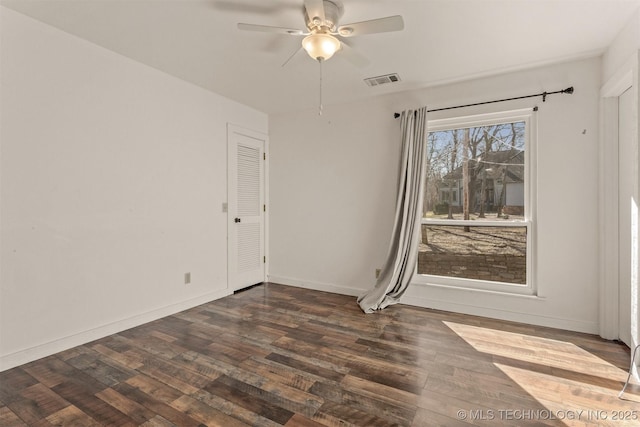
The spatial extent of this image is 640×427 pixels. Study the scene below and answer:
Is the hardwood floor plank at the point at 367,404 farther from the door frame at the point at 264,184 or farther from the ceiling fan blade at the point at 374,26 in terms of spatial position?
the door frame at the point at 264,184

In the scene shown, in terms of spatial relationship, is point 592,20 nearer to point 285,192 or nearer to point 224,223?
point 285,192

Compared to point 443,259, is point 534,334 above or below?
below

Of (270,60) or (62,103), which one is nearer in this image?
(62,103)

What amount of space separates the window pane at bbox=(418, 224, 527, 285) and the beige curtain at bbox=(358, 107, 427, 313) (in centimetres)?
24

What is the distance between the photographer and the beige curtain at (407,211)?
3.58 meters

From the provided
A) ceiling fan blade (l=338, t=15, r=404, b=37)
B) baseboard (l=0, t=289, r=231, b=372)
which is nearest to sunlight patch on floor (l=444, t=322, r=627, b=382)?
ceiling fan blade (l=338, t=15, r=404, b=37)

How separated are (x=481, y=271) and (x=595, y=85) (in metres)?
2.10

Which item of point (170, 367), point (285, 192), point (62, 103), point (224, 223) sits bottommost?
point (170, 367)

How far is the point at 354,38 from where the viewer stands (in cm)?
261

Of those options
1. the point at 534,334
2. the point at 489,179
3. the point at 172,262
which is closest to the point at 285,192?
the point at 172,262

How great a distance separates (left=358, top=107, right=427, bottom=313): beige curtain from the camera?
11.8ft

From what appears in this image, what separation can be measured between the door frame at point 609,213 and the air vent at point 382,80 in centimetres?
187

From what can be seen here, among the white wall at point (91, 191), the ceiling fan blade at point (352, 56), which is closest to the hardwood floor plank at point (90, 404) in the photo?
the white wall at point (91, 191)

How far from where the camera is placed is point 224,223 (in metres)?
4.10
